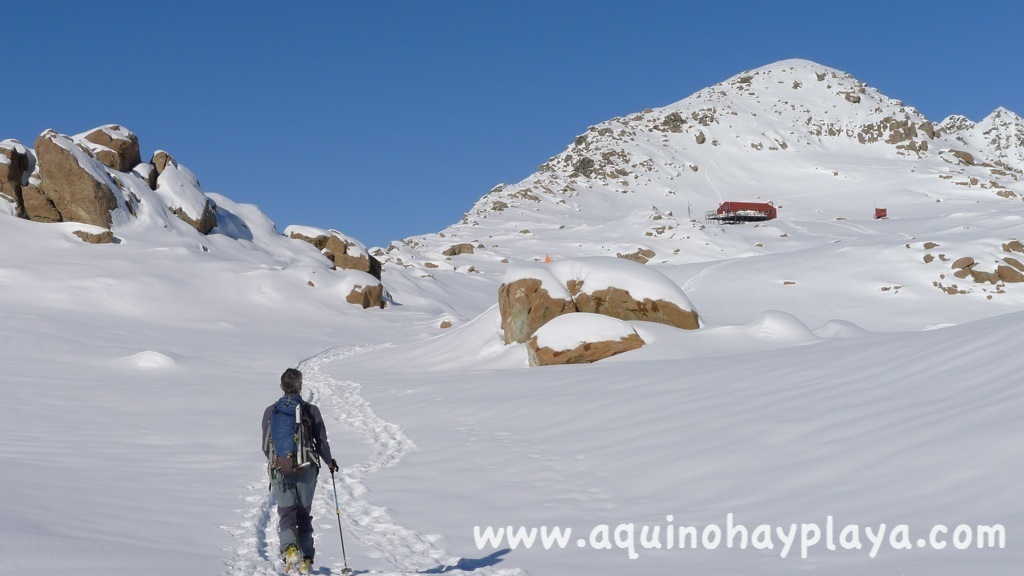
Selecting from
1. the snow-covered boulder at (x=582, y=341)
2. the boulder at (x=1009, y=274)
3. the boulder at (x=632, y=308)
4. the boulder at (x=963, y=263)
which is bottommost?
the snow-covered boulder at (x=582, y=341)

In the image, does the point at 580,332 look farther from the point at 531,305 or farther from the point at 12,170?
the point at 12,170

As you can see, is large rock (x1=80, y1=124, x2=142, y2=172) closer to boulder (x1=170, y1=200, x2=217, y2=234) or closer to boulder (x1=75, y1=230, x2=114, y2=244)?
boulder (x1=170, y1=200, x2=217, y2=234)

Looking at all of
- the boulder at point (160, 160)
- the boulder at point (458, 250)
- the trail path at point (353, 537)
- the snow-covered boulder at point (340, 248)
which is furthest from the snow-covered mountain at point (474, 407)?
the boulder at point (458, 250)

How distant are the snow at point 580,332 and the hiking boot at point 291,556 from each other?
14.3 metres

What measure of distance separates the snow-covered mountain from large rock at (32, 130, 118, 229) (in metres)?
0.53

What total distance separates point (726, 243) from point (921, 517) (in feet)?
180

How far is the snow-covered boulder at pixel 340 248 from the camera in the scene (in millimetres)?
52531

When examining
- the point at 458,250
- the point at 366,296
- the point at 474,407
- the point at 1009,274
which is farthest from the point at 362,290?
the point at 1009,274

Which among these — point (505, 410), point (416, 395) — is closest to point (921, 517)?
point (505, 410)

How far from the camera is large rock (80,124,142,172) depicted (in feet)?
156

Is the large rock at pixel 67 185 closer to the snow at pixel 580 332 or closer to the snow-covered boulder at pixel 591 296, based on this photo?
the snow-covered boulder at pixel 591 296

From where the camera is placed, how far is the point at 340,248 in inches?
2151

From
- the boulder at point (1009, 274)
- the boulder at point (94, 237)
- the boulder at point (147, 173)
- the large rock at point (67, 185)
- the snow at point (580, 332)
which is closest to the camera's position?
the snow at point (580, 332)

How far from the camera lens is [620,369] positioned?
16.8 meters
